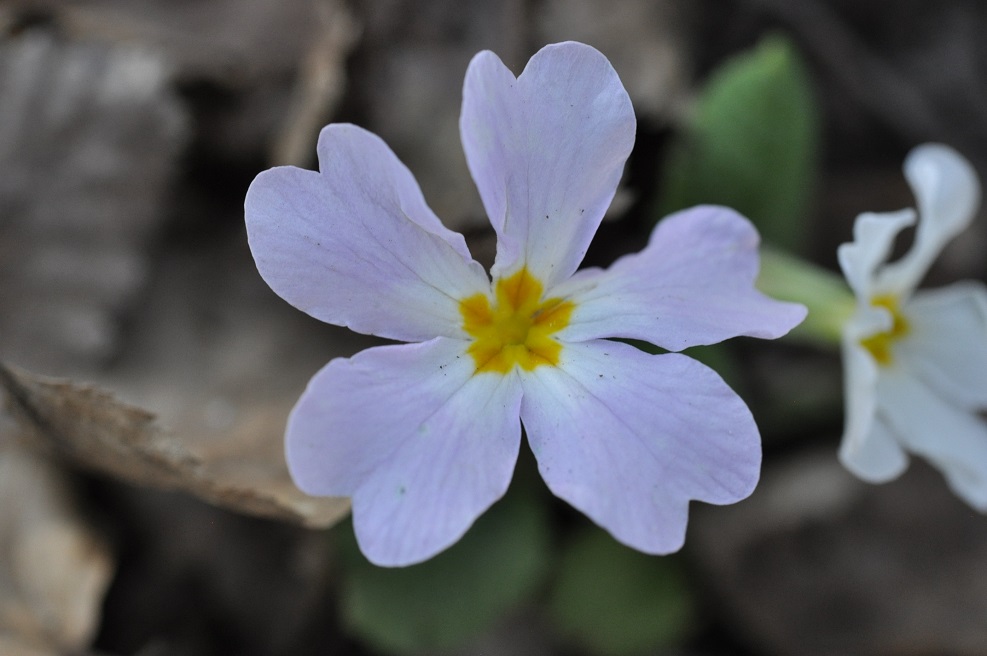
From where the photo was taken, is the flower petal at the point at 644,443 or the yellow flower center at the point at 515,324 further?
the yellow flower center at the point at 515,324

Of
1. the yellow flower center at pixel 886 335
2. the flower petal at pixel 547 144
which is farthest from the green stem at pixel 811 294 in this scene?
the flower petal at pixel 547 144

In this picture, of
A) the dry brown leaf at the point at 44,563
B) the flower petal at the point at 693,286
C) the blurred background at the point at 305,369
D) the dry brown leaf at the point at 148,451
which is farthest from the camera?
the blurred background at the point at 305,369

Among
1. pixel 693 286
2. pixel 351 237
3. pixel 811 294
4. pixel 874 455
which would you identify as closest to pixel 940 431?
pixel 874 455

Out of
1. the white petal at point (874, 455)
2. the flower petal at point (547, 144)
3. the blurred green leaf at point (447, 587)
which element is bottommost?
the blurred green leaf at point (447, 587)

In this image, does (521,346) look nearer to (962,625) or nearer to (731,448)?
(731,448)

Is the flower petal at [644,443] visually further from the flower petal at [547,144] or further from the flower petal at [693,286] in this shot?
the flower petal at [547,144]

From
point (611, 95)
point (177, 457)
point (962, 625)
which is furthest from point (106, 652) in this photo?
point (962, 625)
